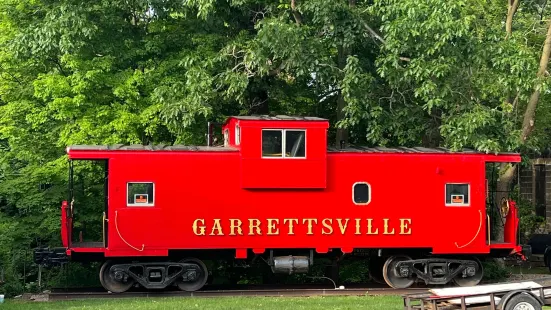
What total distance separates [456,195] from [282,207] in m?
4.29

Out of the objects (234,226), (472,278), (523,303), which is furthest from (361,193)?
(523,303)

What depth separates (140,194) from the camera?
60.6 feet

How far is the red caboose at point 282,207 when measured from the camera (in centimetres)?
1839

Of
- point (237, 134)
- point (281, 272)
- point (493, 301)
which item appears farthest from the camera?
point (281, 272)

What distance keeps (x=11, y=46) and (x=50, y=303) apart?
746 cm

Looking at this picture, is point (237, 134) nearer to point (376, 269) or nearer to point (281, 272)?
point (281, 272)

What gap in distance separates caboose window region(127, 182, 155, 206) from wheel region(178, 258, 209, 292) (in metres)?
1.68

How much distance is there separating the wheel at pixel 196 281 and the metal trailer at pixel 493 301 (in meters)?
6.57

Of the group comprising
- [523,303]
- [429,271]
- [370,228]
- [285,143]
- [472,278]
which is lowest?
[472,278]

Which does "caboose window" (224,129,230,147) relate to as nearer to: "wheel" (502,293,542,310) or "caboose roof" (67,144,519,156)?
"caboose roof" (67,144,519,156)

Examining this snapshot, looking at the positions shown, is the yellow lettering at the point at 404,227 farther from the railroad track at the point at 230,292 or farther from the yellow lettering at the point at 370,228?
the railroad track at the point at 230,292

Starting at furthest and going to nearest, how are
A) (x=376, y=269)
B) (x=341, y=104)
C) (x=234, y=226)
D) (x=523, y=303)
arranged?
1. (x=341, y=104)
2. (x=376, y=269)
3. (x=234, y=226)
4. (x=523, y=303)

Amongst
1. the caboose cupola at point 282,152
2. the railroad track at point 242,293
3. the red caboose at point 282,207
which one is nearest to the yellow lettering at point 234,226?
the red caboose at point 282,207

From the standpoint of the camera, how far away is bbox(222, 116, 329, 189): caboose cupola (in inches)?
732
